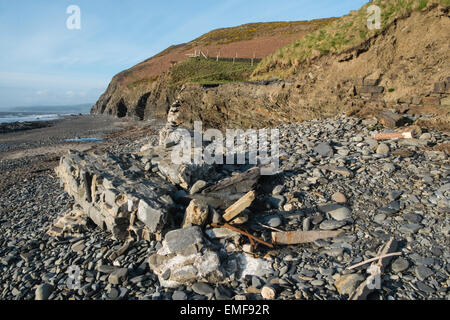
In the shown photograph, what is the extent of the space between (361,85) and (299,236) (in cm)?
799

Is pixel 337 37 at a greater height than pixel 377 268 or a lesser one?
greater

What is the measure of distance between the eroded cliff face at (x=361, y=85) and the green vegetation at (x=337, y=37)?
30 cm

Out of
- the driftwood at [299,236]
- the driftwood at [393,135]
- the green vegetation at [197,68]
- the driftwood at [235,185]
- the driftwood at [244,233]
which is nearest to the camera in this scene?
the driftwood at [244,233]

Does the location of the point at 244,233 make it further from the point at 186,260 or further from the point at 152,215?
the point at 152,215

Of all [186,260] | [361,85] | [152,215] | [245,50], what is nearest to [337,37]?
[361,85]

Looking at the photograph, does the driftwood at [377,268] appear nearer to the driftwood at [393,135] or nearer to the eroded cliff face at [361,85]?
the driftwood at [393,135]

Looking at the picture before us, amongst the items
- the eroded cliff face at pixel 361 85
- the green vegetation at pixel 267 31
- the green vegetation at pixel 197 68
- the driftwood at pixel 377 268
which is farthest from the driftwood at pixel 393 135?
the green vegetation at pixel 267 31

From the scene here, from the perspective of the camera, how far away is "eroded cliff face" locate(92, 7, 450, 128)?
7891mm

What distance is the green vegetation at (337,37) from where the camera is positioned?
352 inches

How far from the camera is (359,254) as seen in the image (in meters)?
3.80

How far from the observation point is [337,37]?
→ 1103cm
